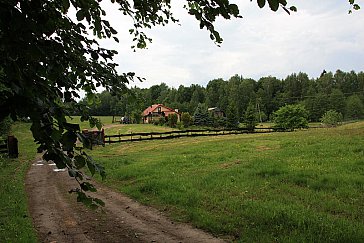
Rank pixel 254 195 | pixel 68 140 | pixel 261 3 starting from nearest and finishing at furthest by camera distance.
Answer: pixel 261 3
pixel 68 140
pixel 254 195

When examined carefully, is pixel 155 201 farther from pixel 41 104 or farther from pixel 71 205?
pixel 41 104

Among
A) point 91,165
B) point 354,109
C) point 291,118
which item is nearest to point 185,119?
point 291,118

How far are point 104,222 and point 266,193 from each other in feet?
15.7

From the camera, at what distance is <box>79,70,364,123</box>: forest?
11119 cm

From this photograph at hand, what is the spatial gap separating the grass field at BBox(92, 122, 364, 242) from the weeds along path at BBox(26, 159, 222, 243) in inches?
22.4

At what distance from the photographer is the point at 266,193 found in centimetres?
1014

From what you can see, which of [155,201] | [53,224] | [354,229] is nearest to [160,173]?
[155,201]

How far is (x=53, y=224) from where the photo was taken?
8289mm

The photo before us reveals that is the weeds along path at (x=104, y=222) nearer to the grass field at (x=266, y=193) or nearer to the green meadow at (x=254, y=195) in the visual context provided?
the green meadow at (x=254, y=195)

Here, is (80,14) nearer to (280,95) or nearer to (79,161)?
(79,161)

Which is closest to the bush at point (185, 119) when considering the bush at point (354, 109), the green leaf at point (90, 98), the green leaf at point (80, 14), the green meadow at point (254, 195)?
the bush at point (354, 109)

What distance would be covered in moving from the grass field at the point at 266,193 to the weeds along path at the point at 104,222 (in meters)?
0.57

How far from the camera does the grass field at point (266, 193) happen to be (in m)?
7.32

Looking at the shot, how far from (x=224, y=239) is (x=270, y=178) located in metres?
5.29
